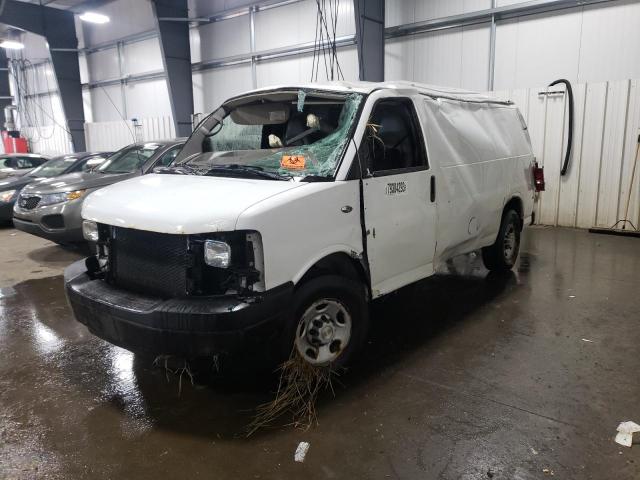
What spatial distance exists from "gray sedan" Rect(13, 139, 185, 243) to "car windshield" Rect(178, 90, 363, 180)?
2.60 meters

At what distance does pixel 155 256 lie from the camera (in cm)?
297

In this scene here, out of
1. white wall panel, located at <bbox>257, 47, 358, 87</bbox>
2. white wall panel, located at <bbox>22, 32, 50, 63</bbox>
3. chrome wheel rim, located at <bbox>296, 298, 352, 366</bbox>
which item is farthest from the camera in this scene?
white wall panel, located at <bbox>22, 32, 50, 63</bbox>

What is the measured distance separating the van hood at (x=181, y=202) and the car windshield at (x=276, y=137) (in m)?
0.20

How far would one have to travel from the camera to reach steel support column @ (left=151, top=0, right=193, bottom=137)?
13.4 m

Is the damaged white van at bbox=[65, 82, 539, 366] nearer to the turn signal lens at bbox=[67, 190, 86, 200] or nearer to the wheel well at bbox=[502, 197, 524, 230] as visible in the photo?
the wheel well at bbox=[502, 197, 524, 230]

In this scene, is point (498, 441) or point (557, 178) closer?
point (498, 441)

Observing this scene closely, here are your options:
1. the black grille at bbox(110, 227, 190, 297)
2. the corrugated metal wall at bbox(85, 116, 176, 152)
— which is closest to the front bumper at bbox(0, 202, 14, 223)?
the corrugated metal wall at bbox(85, 116, 176, 152)

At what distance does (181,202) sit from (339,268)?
1151mm

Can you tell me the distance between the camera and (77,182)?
718 centimetres

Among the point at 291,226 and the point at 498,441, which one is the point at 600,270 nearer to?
the point at 498,441

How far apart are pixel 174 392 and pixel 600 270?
5197mm

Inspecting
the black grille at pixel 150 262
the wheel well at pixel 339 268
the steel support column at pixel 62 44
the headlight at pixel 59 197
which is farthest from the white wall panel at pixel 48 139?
the wheel well at pixel 339 268

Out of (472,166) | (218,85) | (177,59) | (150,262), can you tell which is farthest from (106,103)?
(150,262)

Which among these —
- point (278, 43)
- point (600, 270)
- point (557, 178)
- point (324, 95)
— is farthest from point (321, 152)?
point (278, 43)
